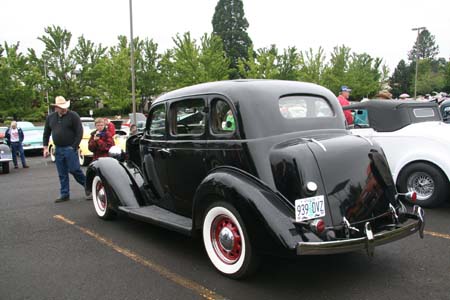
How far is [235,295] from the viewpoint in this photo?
331 cm

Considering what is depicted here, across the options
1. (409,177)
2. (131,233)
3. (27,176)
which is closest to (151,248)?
(131,233)

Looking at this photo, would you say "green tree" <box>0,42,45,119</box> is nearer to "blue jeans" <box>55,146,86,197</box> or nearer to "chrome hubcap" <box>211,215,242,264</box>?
"blue jeans" <box>55,146,86,197</box>

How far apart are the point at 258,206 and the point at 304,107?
56.0 inches

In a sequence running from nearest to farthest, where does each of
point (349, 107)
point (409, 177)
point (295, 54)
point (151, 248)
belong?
point (151, 248), point (409, 177), point (349, 107), point (295, 54)

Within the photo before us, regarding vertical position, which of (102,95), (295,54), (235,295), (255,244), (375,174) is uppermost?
(295,54)

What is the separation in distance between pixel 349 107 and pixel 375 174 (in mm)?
3219

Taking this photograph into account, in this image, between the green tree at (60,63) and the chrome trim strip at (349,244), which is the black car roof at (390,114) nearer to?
the chrome trim strip at (349,244)

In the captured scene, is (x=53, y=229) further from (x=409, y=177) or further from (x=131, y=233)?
(x=409, y=177)

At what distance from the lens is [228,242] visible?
367cm

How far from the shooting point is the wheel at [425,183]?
566cm

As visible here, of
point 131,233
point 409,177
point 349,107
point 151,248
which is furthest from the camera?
point 349,107

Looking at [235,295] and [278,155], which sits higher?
[278,155]

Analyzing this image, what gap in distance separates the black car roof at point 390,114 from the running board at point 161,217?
3772 millimetres

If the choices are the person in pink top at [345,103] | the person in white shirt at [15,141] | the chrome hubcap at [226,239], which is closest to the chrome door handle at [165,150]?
→ the chrome hubcap at [226,239]
